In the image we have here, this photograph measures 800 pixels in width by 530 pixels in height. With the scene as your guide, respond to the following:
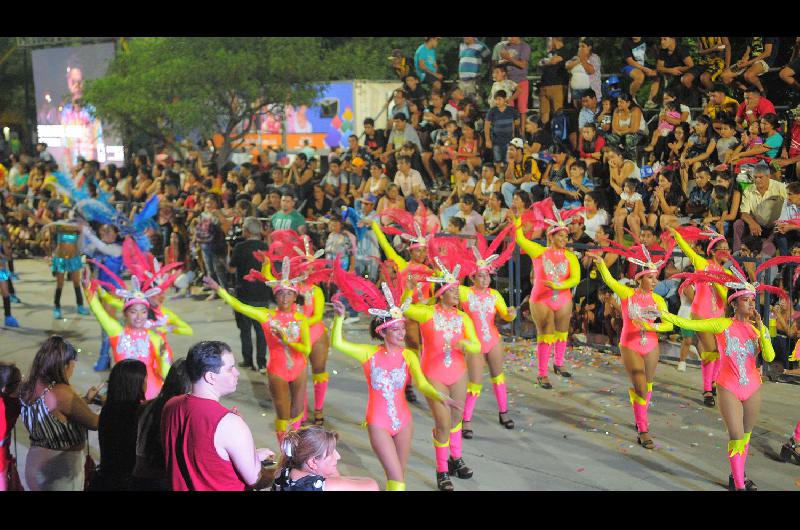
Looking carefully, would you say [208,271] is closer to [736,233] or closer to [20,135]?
[736,233]

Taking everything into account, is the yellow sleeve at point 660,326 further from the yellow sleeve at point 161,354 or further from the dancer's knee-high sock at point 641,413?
the yellow sleeve at point 161,354

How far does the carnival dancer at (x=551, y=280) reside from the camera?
10070 mm

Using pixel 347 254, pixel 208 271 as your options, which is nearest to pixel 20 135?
pixel 208 271

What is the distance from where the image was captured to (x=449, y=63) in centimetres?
2266

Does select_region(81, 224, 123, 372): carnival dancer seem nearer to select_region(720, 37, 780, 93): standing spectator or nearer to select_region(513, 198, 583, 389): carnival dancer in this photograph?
select_region(513, 198, 583, 389): carnival dancer

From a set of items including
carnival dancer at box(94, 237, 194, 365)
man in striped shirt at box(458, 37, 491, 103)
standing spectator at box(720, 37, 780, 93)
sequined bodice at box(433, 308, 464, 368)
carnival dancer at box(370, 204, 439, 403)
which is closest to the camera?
sequined bodice at box(433, 308, 464, 368)

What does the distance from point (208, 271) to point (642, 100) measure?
477 inches

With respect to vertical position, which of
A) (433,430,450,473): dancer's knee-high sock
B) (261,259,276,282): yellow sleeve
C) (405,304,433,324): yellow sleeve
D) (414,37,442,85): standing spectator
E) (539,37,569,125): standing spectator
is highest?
(414,37,442,85): standing spectator

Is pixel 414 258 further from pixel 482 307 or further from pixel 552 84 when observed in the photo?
pixel 552 84

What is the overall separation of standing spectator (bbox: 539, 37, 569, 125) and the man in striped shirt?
165 cm

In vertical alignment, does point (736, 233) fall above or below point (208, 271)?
above

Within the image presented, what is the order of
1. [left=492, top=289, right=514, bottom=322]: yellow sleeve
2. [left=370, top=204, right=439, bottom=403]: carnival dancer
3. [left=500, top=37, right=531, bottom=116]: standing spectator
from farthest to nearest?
[left=500, top=37, right=531, bottom=116]: standing spectator < [left=370, top=204, right=439, bottom=403]: carnival dancer < [left=492, top=289, right=514, bottom=322]: yellow sleeve

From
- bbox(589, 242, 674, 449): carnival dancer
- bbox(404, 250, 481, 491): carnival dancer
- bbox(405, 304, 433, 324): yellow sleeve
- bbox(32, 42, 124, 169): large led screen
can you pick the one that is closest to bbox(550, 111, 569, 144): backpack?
bbox(589, 242, 674, 449): carnival dancer

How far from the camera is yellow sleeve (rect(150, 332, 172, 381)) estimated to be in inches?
302
